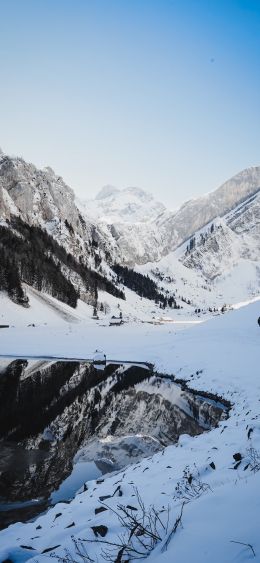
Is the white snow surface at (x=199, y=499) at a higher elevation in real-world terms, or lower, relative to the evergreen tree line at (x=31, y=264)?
lower

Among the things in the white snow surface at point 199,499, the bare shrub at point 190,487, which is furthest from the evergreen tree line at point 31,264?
the bare shrub at point 190,487

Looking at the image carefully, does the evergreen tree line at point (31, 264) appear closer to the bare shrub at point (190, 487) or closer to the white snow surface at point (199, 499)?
the white snow surface at point (199, 499)

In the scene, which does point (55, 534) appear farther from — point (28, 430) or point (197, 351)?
point (197, 351)

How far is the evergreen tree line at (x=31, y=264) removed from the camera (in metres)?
94.4

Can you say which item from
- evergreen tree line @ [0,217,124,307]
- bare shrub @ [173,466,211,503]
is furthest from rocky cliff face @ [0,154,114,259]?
bare shrub @ [173,466,211,503]

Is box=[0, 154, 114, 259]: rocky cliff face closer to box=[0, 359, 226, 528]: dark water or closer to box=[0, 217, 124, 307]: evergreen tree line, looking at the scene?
box=[0, 217, 124, 307]: evergreen tree line

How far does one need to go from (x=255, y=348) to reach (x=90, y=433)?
67.4 feet

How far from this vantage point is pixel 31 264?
119 m

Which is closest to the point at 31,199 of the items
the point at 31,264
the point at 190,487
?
the point at 31,264

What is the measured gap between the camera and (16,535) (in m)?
9.58

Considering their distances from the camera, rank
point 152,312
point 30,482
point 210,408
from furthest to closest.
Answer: point 152,312, point 210,408, point 30,482

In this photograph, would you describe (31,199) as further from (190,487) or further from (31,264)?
(190,487)

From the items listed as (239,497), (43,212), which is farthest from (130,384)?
(43,212)

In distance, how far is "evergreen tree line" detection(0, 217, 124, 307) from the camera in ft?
310
